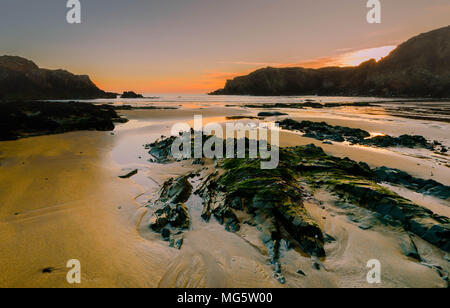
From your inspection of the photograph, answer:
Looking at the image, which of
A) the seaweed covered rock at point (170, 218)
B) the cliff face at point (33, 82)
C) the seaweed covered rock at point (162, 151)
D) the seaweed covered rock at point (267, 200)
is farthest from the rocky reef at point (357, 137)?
the cliff face at point (33, 82)

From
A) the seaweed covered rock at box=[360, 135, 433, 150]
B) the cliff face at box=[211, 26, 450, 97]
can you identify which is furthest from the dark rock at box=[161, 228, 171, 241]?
the cliff face at box=[211, 26, 450, 97]

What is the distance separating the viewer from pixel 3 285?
2.86 metres

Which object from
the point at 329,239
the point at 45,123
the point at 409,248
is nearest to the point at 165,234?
the point at 329,239

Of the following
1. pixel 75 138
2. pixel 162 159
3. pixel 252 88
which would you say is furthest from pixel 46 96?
pixel 252 88

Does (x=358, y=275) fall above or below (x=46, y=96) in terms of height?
below

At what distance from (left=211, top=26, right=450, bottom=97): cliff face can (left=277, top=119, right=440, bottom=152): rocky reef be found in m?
88.2

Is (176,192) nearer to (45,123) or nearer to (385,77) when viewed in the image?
(45,123)

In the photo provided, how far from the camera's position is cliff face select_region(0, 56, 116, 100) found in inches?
2483

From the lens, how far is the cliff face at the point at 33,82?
6306 centimetres

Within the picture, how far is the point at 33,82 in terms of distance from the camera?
6831cm

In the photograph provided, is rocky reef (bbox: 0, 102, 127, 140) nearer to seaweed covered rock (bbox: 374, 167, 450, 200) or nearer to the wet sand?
the wet sand

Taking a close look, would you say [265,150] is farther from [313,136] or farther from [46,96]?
[46,96]

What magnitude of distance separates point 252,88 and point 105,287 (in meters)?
138
